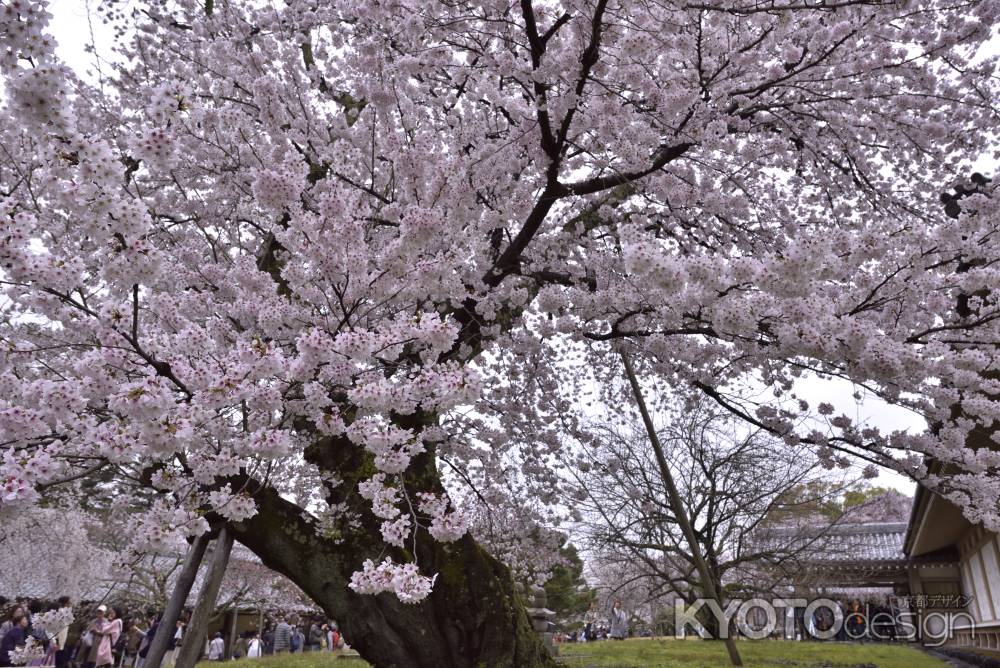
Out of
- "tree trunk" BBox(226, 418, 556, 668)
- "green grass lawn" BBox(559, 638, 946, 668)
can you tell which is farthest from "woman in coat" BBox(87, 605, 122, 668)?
"green grass lawn" BBox(559, 638, 946, 668)

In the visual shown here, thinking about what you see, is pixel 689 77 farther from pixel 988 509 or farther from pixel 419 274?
pixel 988 509

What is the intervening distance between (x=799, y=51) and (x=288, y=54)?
16.3 ft

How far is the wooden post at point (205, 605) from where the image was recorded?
447cm

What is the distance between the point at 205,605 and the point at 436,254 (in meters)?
Answer: 3.25

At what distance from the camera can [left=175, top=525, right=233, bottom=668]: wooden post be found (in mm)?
4469

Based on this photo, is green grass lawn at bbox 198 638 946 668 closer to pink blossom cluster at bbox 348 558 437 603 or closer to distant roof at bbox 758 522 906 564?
distant roof at bbox 758 522 906 564

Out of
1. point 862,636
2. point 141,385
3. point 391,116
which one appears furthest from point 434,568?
point 862,636

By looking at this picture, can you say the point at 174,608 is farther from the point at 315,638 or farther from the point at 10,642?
the point at 315,638

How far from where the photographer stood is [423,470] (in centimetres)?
552

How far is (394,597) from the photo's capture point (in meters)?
4.86

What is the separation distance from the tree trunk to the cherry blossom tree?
0.9 inches

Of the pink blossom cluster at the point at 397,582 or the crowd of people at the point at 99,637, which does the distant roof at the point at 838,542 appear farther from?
the crowd of people at the point at 99,637

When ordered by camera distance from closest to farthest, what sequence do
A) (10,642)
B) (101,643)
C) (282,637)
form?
(10,642)
(101,643)
(282,637)

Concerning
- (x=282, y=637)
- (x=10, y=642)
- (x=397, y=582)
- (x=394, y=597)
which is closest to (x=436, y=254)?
(x=397, y=582)
